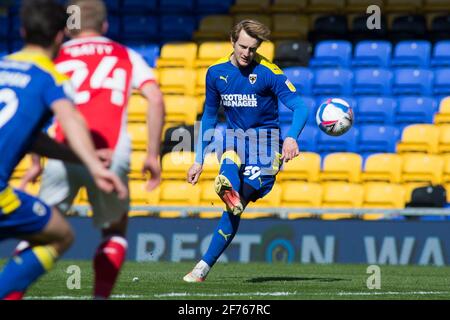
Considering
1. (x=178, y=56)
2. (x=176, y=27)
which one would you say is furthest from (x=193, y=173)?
(x=176, y=27)

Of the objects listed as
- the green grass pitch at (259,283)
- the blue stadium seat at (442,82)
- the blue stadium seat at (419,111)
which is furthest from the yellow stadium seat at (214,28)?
the green grass pitch at (259,283)

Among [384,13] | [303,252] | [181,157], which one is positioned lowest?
[303,252]

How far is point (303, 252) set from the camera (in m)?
14.5

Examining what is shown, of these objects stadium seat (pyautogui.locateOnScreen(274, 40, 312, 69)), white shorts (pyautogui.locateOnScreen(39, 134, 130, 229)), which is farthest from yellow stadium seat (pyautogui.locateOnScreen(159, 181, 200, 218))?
white shorts (pyautogui.locateOnScreen(39, 134, 130, 229))

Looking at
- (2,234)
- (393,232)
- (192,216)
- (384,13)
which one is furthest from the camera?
(384,13)

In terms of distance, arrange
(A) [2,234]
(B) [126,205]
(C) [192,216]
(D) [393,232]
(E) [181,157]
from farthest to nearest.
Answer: (E) [181,157]
(C) [192,216]
(D) [393,232]
(B) [126,205]
(A) [2,234]

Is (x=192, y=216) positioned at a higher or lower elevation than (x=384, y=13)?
lower

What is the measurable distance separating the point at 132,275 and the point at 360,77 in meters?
8.16

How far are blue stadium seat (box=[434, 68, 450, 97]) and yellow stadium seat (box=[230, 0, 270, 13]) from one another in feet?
11.2

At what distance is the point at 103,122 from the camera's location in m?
6.66

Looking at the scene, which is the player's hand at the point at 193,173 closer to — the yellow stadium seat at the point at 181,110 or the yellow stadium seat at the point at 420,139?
the yellow stadium seat at the point at 420,139

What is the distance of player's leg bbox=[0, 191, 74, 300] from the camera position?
579cm
